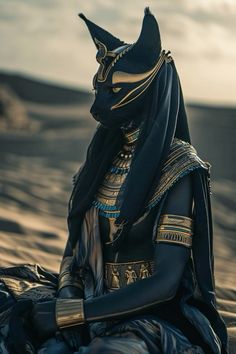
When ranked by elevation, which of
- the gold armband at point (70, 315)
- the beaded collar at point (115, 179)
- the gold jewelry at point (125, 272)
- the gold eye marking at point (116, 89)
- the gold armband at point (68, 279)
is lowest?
the gold armband at point (70, 315)

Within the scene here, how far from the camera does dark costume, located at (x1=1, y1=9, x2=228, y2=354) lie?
14.0 feet

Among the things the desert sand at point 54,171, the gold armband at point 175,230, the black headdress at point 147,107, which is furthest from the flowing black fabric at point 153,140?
the desert sand at point 54,171

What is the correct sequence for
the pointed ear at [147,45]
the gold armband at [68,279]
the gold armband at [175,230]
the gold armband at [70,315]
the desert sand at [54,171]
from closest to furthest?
the gold armband at [70,315] → the gold armband at [175,230] → the pointed ear at [147,45] → the gold armband at [68,279] → the desert sand at [54,171]

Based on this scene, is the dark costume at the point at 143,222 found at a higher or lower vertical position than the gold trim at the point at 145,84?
lower

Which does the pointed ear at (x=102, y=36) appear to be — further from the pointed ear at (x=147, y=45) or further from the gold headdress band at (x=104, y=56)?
the pointed ear at (x=147, y=45)

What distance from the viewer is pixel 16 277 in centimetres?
475

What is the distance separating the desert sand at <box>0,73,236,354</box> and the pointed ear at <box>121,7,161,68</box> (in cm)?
161

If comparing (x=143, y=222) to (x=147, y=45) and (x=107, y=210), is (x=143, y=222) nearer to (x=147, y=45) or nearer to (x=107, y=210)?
(x=107, y=210)

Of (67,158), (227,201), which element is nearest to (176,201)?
(227,201)

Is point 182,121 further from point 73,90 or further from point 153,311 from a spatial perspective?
point 73,90

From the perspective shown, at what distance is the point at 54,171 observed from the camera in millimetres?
15961

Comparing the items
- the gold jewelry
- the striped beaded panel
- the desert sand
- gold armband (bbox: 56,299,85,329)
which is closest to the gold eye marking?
the striped beaded panel

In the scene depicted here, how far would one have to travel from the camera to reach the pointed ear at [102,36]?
15.0ft

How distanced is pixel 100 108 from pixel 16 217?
235 inches
